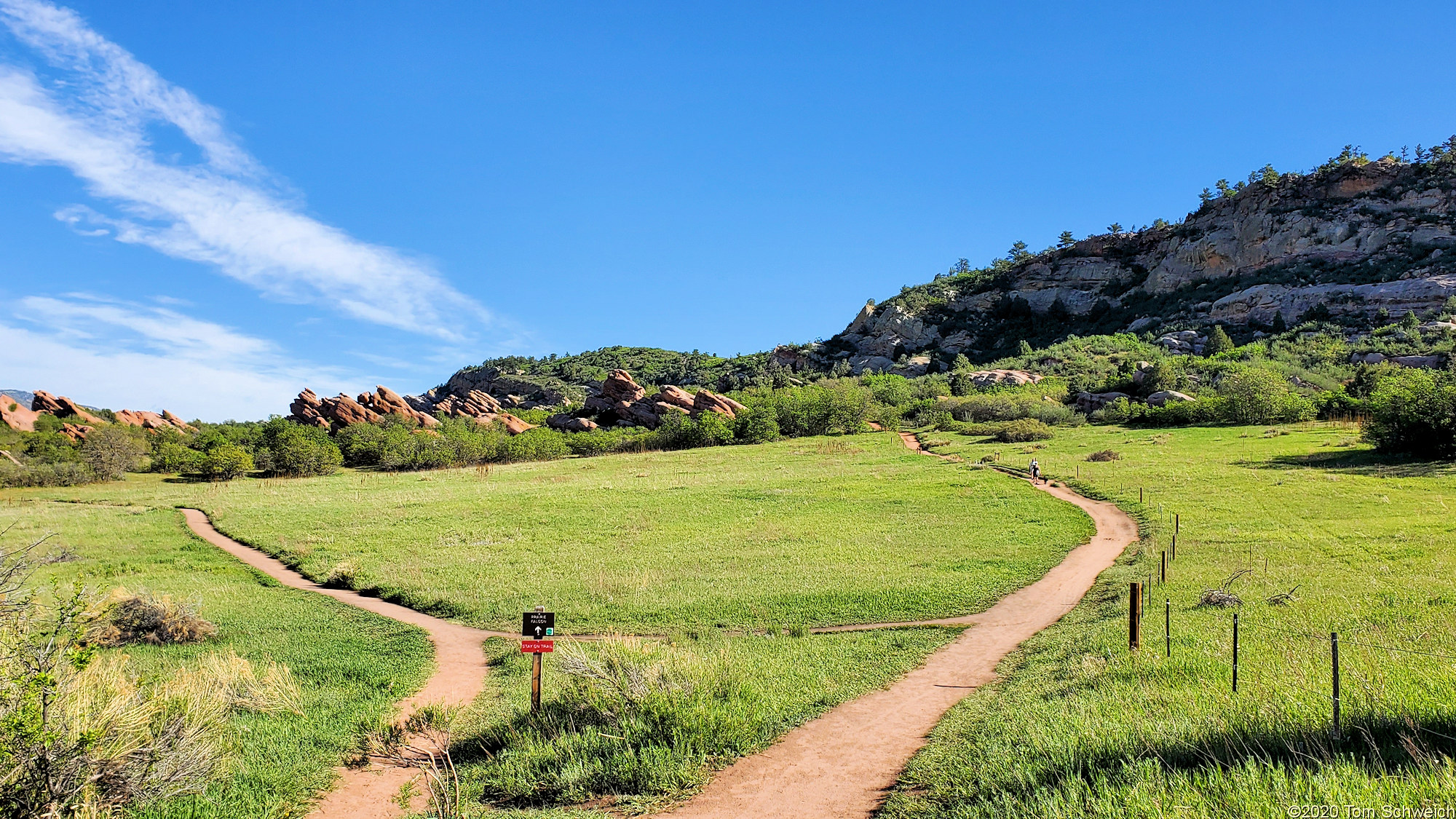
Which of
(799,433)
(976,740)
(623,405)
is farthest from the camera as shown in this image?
(623,405)

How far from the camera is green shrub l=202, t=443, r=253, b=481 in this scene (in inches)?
2458

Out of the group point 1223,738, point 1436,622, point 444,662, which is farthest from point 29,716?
point 1436,622

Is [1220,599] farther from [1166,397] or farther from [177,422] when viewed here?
[177,422]

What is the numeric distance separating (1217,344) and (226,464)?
105 metres

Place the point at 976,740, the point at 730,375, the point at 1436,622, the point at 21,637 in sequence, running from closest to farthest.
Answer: the point at 21,637
the point at 976,740
the point at 1436,622
the point at 730,375

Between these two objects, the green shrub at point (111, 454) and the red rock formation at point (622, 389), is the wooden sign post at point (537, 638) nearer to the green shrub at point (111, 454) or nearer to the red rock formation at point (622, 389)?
the green shrub at point (111, 454)

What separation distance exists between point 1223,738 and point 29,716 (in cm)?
989

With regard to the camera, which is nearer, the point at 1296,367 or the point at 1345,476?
the point at 1345,476

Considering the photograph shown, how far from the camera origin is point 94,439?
66500 millimetres

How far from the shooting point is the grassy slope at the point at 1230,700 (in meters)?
5.04

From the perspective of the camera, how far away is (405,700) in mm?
11195

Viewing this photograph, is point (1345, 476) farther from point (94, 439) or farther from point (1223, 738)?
point (94, 439)

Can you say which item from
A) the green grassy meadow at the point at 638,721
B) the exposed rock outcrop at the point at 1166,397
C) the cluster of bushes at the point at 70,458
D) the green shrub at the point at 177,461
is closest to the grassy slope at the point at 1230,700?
the green grassy meadow at the point at 638,721

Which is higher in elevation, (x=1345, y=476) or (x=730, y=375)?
(x=730, y=375)
